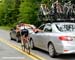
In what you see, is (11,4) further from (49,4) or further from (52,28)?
(52,28)

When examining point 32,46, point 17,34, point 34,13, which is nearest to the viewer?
point 32,46

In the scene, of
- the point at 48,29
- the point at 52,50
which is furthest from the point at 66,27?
the point at 52,50

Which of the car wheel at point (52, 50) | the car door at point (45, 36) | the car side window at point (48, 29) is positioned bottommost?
the car wheel at point (52, 50)

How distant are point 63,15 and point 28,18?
9.94 m

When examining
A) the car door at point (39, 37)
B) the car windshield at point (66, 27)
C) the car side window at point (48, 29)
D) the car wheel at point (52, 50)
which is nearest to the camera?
the car wheel at point (52, 50)

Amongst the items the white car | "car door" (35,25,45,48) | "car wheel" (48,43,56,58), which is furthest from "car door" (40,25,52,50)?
"car wheel" (48,43,56,58)

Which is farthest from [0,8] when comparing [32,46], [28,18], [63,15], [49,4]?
[32,46]

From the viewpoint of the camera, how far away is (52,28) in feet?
45.0

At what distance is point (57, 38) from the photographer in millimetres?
12820

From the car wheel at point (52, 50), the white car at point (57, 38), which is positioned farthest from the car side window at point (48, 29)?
the car wheel at point (52, 50)

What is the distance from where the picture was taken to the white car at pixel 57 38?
12.6 meters

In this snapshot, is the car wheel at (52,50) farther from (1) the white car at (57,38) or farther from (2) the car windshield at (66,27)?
(2) the car windshield at (66,27)

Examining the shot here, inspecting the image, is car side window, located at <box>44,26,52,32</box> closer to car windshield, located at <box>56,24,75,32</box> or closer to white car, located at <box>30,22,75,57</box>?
white car, located at <box>30,22,75,57</box>

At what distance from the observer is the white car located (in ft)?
41.2
